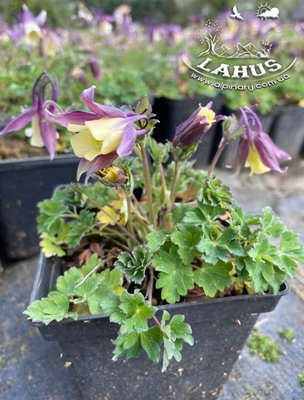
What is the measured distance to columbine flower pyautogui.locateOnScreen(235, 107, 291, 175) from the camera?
26.5 inches

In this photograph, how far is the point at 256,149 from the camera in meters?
0.68

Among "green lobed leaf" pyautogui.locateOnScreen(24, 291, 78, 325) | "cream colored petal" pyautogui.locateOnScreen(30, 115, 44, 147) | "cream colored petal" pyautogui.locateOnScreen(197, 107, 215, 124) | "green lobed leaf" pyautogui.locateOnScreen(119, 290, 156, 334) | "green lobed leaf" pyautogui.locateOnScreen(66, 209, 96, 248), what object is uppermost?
"cream colored petal" pyautogui.locateOnScreen(197, 107, 215, 124)

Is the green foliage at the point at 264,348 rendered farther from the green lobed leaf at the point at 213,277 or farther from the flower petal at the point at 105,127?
the flower petal at the point at 105,127

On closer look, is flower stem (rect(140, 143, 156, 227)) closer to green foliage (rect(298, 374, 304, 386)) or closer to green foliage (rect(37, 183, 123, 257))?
green foliage (rect(37, 183, 123, 257))

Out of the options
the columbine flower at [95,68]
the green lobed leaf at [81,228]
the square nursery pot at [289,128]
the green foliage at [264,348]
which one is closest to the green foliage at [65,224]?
the green lobed leaf at [81,228]

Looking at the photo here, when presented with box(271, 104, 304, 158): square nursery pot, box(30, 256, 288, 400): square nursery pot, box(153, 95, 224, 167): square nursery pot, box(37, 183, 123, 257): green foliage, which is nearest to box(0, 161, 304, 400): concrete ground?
box(30, 256, 288, 400): square nursery pot

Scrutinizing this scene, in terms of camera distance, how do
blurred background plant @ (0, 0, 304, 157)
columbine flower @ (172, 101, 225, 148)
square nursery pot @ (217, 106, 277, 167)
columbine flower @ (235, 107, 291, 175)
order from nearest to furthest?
columbine flower @ (172, 101, 225, 148)
columbine flower @ (235, 107, 291, 175)
blurred background plant @ (0, 0, 304, 157)
square nursery pot @ (217, 106, 277, 167)

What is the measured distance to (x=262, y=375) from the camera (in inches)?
36.7

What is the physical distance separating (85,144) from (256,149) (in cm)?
34

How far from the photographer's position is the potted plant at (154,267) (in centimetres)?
55

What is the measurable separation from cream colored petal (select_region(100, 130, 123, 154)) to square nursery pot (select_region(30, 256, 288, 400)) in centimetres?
29

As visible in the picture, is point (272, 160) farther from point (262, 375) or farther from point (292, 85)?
point (292, 85)

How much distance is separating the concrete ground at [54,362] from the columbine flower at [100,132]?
434 mm

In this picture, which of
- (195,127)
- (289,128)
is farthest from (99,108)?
(289,128)
